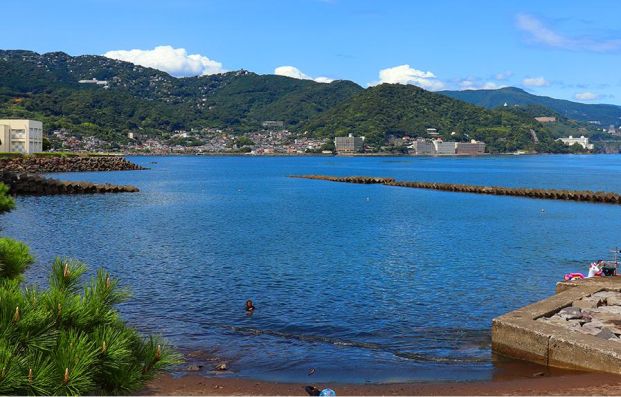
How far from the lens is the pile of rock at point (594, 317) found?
16.6m

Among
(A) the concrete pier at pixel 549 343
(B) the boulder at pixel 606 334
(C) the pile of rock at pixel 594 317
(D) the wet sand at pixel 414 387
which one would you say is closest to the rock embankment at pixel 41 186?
(D) the wet sand at pixel 414 387

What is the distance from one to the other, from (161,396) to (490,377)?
329 inches

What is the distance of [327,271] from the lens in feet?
102

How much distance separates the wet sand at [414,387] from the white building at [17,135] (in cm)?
13133

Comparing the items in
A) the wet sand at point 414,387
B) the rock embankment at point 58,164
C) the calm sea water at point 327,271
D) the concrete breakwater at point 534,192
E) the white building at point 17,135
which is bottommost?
the calm sea water at point 327,271

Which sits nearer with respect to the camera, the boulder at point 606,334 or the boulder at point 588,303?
the boulder at point 606,334

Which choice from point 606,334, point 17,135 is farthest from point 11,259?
point 17,135

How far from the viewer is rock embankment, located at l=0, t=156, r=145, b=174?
10186 cm

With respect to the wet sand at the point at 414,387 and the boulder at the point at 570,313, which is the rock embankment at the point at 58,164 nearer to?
the wet sand at the point at 414,387

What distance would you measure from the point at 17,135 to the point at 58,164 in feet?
66.9

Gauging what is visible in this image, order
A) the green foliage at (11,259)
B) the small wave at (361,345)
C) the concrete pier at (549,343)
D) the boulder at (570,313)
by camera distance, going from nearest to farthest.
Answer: the green foliage at (11,259) → the concrete pier at (549,343) → the small wave at (361,345) → the boulder at (570,313)

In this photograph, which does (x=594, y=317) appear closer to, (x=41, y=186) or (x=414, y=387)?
(x=414, y=387)

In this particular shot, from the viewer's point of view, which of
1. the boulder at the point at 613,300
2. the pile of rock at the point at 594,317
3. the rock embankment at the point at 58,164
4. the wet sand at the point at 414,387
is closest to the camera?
the wet sand at the point at 414,387

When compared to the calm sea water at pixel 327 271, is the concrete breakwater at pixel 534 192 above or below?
above
